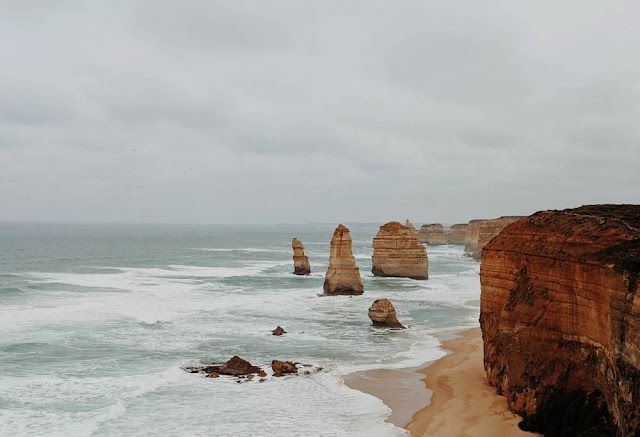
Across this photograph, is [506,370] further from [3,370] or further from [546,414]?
[3,370]

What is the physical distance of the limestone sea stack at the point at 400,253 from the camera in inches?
2566

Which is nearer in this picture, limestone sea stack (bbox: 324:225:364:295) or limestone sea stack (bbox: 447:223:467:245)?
limestone sea stack (bbox: 324:225:364:295)

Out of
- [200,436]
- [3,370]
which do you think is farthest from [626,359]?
[3,370]

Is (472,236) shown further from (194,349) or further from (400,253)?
(194,349)

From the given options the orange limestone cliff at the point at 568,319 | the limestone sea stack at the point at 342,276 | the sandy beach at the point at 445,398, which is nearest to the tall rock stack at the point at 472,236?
the limestone sea stack at the point at 342,276

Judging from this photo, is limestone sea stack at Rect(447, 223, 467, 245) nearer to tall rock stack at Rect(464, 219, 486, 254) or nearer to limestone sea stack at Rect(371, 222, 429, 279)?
tall rock stack at Rect(464, 219, 486, 254)

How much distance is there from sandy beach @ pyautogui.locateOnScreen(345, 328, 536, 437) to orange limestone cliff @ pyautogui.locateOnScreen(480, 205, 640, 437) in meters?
0.68

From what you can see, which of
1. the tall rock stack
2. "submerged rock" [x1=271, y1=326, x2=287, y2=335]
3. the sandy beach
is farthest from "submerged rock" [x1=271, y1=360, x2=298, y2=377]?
the tall rock stack

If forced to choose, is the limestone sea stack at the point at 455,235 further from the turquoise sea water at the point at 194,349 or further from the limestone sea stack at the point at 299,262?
the turquoise sea water at the point at 194,349

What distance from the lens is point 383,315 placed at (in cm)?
3606

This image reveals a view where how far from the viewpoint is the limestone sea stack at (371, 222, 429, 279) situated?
214ft

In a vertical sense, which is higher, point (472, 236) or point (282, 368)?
point (472, 236)

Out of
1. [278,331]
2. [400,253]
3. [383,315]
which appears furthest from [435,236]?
[278,331]

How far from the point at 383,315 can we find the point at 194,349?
11680 mm
